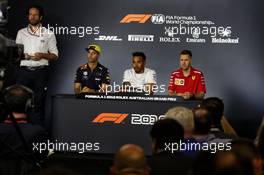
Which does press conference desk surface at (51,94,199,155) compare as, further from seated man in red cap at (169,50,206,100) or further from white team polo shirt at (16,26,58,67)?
white team polo shirt at (16,26,58,67)

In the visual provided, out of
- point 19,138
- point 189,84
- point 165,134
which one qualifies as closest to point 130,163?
point 165,134

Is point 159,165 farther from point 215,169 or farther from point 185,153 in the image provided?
point 215,169

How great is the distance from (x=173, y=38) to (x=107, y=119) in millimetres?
3207

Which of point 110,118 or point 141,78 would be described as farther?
point 141,78

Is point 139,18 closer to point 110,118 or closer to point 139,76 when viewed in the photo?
point 139,76

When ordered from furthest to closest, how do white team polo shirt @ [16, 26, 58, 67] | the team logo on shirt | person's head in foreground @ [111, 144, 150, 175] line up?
white team polo shirt @ [16, 26, 58, 67] < the team logo on shirt < person's head in foreground @ [111, 144, 150, 175]

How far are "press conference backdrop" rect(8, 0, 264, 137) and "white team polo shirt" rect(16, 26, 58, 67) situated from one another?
2.18 feet

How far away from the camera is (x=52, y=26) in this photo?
8.83 meters

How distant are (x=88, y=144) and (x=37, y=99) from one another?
229 centimetres

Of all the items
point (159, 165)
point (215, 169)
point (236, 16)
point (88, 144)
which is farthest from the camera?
point (236, 16)

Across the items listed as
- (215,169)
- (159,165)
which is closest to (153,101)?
(159,165)

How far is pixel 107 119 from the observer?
5902 millimetres

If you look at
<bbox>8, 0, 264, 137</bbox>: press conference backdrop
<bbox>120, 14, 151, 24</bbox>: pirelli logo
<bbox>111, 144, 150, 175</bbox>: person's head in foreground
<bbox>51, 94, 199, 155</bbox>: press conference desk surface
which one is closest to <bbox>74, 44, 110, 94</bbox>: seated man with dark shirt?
<bbox>8, 0, 264, 137</bbox>: press conference backdrop

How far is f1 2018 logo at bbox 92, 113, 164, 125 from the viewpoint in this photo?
588 centimetres
